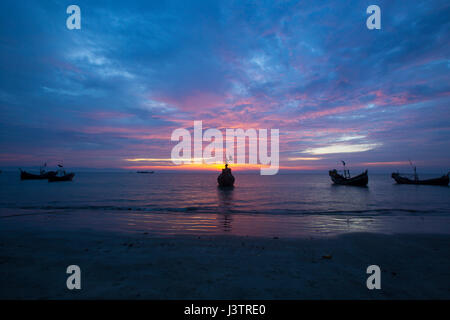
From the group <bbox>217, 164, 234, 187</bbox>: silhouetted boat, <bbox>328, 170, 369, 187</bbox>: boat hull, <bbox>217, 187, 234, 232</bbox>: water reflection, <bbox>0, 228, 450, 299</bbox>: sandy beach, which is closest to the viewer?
<bbox>0, 228, 450, 299</bbox>: sandy beach

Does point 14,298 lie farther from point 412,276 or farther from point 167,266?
point 412,276

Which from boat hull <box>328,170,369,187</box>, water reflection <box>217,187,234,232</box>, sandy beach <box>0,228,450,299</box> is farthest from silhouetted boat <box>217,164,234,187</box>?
sandy beach <box>0,228,450,299</box>

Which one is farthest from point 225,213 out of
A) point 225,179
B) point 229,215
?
point 225,179

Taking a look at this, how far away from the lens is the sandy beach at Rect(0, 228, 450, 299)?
4633 mm

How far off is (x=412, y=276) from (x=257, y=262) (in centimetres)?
418

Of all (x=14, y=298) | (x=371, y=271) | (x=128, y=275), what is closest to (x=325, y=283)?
(x=371, y=271)

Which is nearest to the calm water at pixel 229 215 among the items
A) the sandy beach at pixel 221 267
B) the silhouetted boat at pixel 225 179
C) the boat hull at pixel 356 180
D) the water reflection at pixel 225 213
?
the water reflection at pixel 225 213

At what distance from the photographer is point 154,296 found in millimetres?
4375

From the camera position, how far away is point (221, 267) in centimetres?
601

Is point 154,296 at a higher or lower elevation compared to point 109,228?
higher

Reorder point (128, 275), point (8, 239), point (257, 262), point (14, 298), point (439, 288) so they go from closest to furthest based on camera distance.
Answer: point (14, 298)
point (439, 288)
point (128, 275)
point (257, 262)
point (8, 239)

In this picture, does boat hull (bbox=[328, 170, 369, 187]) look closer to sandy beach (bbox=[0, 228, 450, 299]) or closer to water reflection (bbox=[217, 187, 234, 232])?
water reflection (bbox=[217, 187, 234, 232])

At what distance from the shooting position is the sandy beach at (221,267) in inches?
182

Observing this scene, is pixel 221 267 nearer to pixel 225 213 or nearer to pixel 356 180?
pixel 225 213
